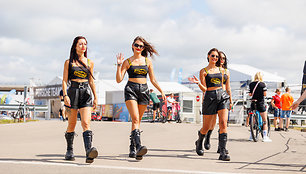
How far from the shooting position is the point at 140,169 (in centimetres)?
518

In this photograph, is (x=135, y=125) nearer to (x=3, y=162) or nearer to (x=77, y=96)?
(x=77, y=96)

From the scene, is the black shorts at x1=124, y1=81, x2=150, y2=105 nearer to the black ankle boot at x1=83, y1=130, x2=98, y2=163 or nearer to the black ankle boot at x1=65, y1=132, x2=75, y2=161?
the black ankle boot at x1=83, y1=130, x2=98, y2=163

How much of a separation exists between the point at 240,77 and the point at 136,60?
47580mm

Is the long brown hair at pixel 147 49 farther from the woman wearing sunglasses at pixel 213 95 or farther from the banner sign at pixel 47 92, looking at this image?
the banner sign at pixel 47 92

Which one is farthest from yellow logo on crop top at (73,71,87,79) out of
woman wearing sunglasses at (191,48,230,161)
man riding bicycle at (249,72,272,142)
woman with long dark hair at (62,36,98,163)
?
man riding bicycle at (249,72,272,142)

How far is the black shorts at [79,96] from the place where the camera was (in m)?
6.00

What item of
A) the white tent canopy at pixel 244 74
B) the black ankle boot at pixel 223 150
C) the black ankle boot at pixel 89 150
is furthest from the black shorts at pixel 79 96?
the white tent canopy at pixel 244 74

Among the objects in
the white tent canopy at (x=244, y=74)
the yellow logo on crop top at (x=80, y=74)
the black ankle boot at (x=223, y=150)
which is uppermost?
the white tent canopy at (x=244, y=74)

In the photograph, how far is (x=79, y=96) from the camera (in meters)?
6.02

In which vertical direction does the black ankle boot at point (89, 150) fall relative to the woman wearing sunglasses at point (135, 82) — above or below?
below

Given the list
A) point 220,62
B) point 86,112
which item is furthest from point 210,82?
point 86,112

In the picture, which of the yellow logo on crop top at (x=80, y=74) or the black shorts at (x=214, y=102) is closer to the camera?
the yellow logo on crop top at (x=80, y=74)

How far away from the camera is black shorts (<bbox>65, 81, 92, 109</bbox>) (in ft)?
19.7

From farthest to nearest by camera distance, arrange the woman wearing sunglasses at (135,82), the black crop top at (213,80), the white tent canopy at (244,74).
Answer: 1. the white tent canopy at (244,74)
2. the black crop top at (213,80)
3. the woman wearing sunglasses at (135,82)
